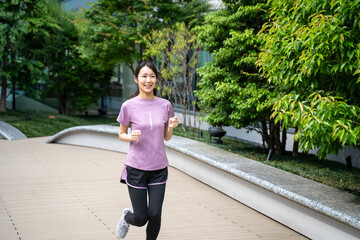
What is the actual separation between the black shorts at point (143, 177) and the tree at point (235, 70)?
4309mm

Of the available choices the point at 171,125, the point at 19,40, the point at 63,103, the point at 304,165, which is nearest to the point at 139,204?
the point at 171,125

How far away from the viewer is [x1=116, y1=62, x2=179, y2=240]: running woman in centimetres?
420

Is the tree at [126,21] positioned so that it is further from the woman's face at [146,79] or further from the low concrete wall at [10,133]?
the woman's face at [146,79]

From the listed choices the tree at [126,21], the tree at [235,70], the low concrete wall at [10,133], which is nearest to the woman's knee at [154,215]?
the tree at [235,70]

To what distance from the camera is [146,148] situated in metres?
4.20

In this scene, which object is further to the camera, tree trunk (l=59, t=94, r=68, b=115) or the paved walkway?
tree trunk (l=59, t=94, r=68, b=115)

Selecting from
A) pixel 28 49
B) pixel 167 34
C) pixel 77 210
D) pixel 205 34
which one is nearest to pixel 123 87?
pixel 28 49

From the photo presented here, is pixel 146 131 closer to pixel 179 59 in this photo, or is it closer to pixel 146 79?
pixel 146 79

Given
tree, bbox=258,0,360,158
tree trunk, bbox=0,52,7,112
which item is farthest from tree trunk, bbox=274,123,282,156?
tree trunk, bbox=0,52,7,112

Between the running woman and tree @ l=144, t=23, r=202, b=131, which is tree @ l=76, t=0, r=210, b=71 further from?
the running woman

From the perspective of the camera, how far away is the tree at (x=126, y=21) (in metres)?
16.3

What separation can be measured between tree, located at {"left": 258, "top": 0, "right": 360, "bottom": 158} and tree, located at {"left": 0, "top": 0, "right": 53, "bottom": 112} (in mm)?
14828

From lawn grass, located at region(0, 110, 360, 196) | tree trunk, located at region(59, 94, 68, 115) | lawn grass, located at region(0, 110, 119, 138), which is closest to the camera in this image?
lawn grass, located at region(0, 110, 360, 196)

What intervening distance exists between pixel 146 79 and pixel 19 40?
58.4ft
